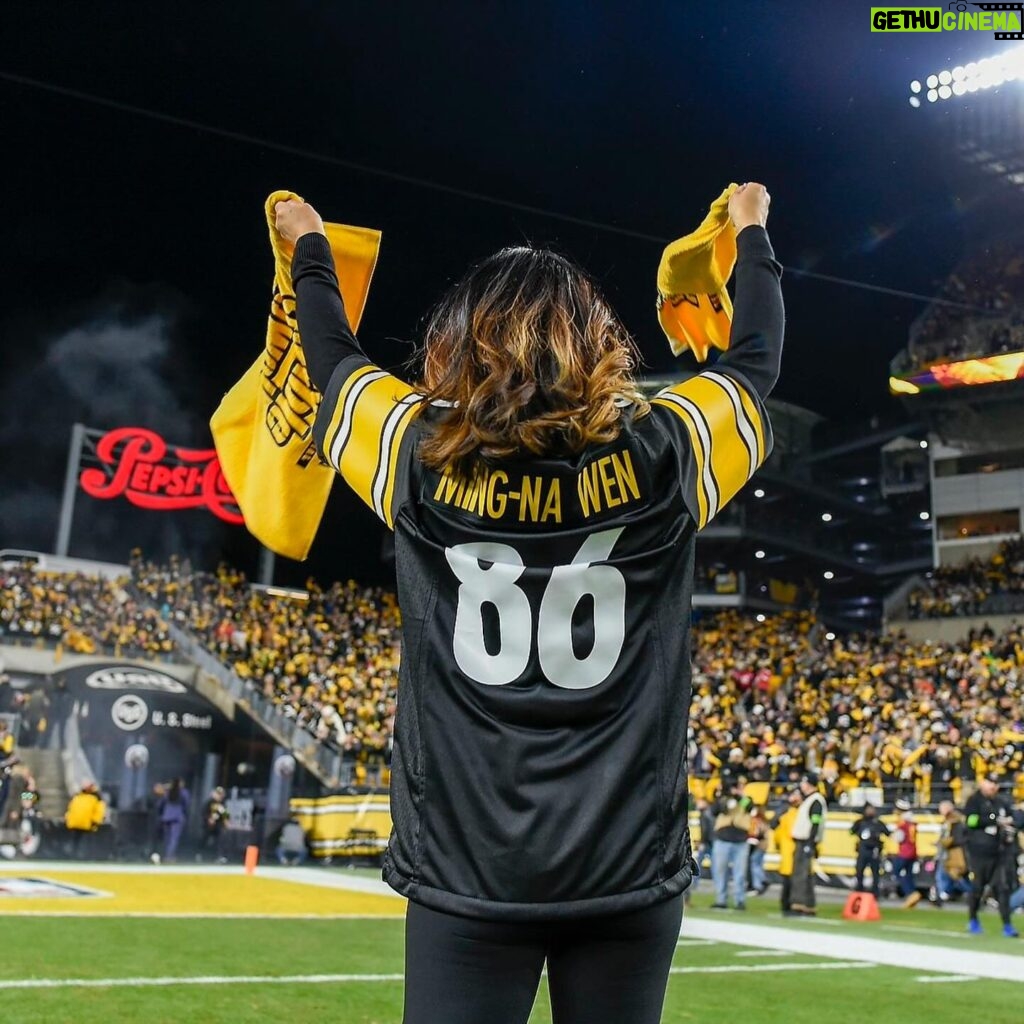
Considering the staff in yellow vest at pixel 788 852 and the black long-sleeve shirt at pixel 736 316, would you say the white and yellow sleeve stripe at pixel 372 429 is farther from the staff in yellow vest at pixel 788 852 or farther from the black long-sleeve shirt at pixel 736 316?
the staff in yellow vest at pixel 788 852

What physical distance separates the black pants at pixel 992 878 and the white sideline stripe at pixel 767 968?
4064 mm

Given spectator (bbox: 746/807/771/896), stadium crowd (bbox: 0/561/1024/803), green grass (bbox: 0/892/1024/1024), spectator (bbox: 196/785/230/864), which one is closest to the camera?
green grass (bbox: 0/892/1024/1024)

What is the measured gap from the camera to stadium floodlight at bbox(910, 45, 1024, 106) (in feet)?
35.7

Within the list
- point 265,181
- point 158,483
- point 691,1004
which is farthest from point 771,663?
point 691,1004

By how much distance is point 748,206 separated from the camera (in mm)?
2342

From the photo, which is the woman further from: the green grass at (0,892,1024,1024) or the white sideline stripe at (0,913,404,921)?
the white sideline stripe at (0,913,404,921)

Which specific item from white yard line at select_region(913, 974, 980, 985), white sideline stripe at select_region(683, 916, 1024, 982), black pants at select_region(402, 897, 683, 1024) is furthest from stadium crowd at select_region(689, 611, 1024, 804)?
black pants at select_region(402, 897, 683, 1024)

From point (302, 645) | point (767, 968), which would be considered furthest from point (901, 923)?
point (302, 645)

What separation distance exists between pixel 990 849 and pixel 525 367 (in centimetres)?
1337

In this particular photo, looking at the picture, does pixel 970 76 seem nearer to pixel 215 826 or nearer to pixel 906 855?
pixel 906 855

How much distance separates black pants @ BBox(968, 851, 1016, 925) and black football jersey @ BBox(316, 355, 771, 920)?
1275cm

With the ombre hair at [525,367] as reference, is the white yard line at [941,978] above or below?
below

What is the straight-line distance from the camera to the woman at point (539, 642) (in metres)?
1.69

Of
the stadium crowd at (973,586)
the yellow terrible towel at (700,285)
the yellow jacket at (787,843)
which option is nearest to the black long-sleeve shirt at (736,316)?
the yellow terrible towel at (700,285)
